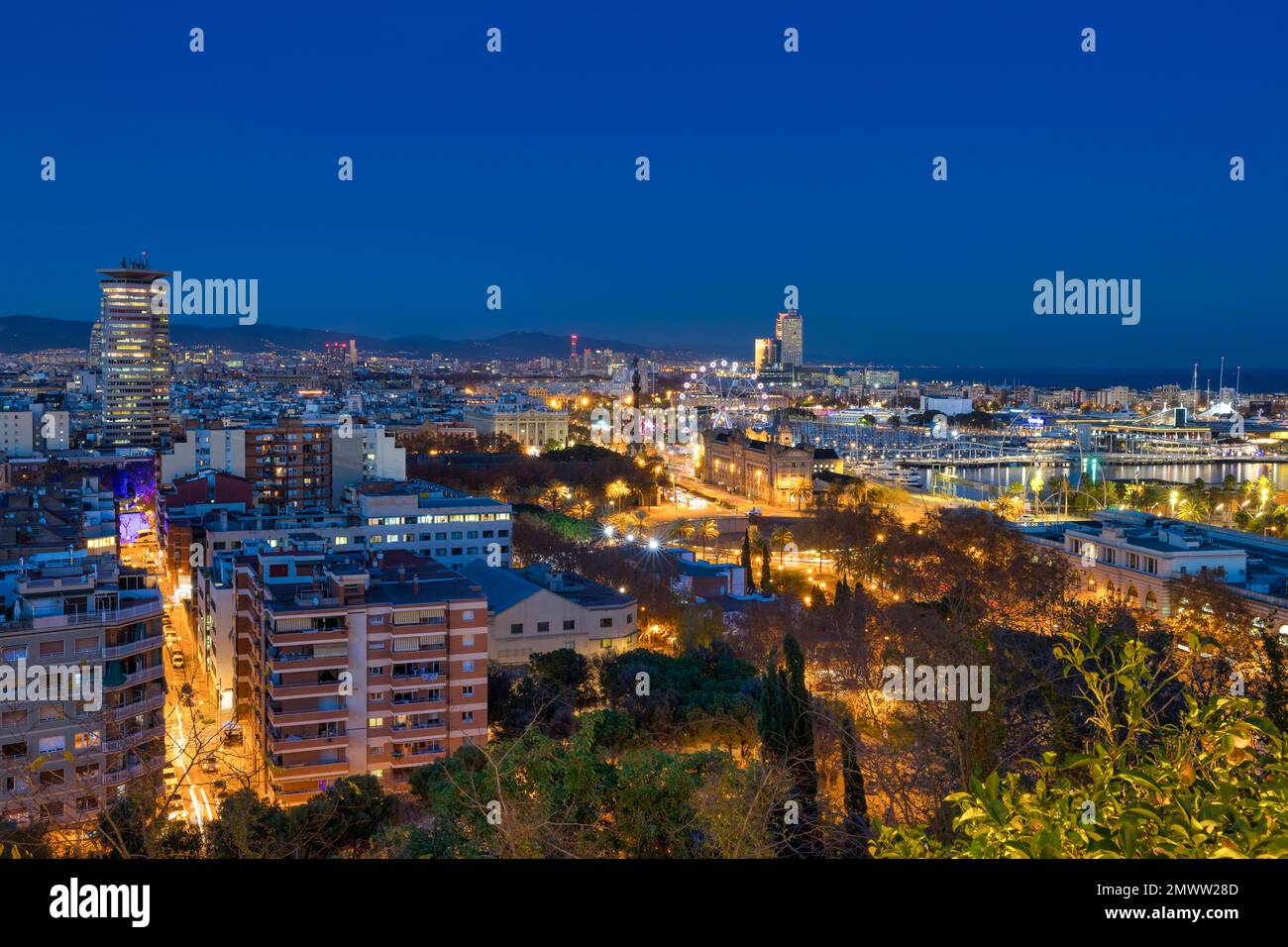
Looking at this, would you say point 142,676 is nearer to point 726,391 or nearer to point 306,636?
point 306,636

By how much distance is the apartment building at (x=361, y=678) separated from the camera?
860 cm

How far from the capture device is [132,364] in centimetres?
3744

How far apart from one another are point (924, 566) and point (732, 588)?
9.18 ft

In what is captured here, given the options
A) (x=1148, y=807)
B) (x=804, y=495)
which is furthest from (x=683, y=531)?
(x=1148, y=807)

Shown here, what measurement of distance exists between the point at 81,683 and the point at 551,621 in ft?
18.0

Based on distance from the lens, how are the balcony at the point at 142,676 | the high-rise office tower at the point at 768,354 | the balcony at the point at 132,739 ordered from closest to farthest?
the balcony at the point at 132,739 → the balcony at the point at 142,676 → the high-rise office tower at the point at 768,354

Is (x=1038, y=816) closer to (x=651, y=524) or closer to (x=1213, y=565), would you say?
(x=1213, y=565)

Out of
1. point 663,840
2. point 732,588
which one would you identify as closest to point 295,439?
point 732,588

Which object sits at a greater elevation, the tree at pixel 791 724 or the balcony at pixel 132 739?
the tree at pixel 791 724

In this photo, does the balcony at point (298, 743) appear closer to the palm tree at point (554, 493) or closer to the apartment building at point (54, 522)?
the apartment building at point (54, 522)

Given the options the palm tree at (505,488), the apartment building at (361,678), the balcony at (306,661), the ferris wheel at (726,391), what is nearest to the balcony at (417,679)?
the apartment building at (361,678)

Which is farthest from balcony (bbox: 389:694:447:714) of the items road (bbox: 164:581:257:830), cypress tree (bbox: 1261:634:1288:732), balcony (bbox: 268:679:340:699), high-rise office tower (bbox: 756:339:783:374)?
high-rise office tower (bbox: 756:339:783:374)

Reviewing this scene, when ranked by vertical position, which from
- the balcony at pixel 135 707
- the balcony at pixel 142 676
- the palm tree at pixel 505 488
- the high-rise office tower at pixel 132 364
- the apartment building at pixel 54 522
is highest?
the high-rise office tower at pixel 132 364

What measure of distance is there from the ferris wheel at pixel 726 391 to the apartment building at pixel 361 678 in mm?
42728
